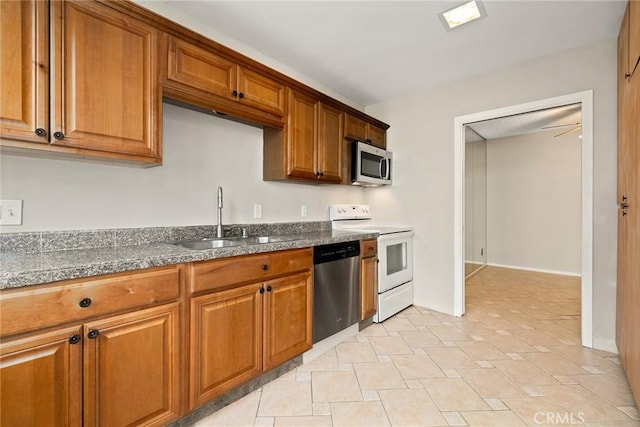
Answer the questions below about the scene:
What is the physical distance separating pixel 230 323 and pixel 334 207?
1.87 m

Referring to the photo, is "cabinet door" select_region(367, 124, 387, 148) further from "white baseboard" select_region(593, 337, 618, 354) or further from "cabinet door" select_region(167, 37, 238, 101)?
"white baseboard" select_region(593, 337, 618, 354)

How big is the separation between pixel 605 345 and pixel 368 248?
1945 mm

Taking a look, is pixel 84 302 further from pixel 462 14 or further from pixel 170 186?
pixel 462 14

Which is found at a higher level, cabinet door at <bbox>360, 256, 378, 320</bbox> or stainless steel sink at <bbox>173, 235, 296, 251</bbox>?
stainless steel sink at <bbox>173, 235, 296, 251</bbox>

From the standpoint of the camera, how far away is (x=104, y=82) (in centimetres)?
141

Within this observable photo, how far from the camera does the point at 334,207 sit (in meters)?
3.23

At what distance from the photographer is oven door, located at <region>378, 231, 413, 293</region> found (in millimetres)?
2844

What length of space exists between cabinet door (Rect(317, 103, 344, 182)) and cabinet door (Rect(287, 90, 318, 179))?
0.08 metres

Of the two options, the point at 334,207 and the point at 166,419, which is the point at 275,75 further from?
the point at 166,419

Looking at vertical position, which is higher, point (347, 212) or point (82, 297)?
point (347, 212)

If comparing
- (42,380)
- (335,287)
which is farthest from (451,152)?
(42,380)

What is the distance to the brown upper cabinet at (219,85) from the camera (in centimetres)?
168

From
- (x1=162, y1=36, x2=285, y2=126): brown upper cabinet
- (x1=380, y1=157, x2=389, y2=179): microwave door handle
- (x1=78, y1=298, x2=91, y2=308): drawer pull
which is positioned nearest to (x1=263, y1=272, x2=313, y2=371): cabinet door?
(x1=78, y1=298, x2=91, y2=308): drawer pull

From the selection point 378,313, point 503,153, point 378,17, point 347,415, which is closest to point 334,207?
point 378,313
